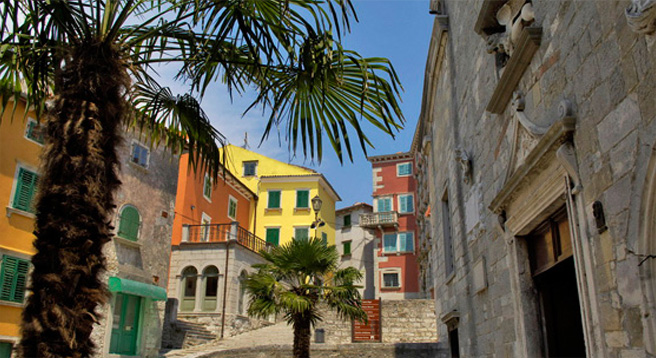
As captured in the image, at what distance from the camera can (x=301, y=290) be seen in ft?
40.0

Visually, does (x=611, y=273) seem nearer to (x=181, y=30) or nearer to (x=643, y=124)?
(x=643, y=124)

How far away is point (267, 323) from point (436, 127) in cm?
1626

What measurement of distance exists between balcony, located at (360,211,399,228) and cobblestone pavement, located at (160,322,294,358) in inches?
535

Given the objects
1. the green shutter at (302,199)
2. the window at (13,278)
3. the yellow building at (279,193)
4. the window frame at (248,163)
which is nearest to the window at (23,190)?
the window at (13,278)

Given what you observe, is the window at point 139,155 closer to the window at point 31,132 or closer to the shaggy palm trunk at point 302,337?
the window at point 31,132

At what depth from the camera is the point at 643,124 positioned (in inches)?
125

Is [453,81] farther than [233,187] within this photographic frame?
No

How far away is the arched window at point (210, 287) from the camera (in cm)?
2264

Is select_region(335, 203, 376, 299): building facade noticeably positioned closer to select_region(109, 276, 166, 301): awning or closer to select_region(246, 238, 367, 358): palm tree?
select_region(109, 276, 166, 301): awning

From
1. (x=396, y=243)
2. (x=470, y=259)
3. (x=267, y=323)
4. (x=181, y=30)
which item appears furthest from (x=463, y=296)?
(x=396, y=243)

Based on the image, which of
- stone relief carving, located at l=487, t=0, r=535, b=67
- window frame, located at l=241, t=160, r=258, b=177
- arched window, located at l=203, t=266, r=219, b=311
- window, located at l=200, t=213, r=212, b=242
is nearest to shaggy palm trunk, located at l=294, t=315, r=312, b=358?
stone relief carving, located at l=487, t=0, r=535, b=67

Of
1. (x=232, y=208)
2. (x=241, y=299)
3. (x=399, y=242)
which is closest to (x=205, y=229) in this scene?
(x=241, y=299)

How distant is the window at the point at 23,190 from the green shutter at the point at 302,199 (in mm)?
21661

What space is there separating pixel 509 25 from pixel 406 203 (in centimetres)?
3157
